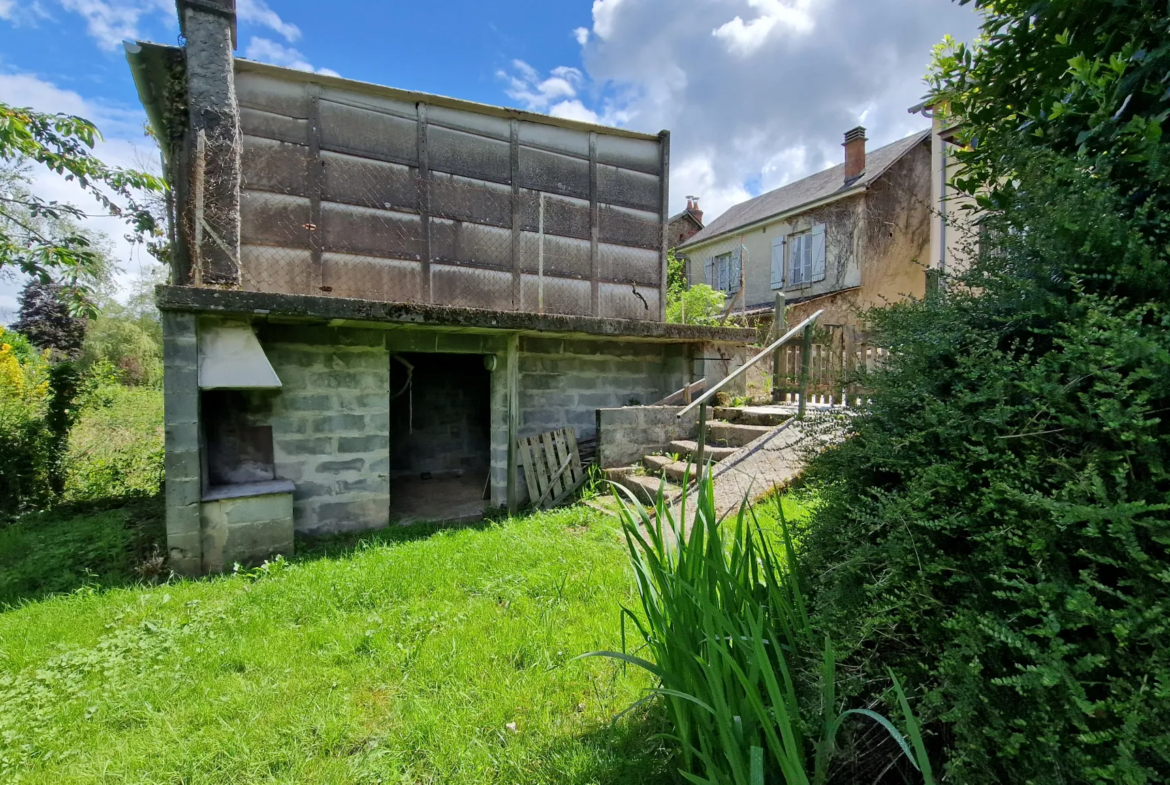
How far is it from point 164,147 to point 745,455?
685cm

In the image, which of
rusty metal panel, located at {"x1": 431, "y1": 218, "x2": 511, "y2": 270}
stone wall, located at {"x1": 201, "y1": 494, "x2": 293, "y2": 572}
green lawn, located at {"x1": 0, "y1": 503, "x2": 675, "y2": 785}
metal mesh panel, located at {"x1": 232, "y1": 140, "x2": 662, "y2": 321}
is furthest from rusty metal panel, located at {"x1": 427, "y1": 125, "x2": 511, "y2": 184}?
green lawn, located at {"x1": 0, "y1": 503, "x2": 675, "y2": 785}

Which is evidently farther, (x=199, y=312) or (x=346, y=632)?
(x=199, y=312)

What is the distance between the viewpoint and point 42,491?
5.95 metres

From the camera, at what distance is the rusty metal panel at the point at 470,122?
616cm

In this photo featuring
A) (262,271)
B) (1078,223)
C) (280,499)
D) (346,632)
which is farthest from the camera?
(262,271)

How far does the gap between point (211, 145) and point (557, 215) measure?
3688 millimetres

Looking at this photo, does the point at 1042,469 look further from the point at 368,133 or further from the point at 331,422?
the point at 368,133

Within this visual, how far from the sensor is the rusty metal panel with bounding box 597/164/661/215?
7.05 metres

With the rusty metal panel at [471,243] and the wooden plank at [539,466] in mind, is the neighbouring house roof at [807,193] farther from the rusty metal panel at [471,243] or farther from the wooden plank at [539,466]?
the wooden plank at [539,466]

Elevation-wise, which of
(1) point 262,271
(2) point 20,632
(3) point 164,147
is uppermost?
(3) point 164,147

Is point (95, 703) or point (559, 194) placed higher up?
point (559, 194)

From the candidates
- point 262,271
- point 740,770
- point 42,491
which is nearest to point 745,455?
point 740,770

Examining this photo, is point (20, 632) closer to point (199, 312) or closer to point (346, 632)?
point (346, 632)

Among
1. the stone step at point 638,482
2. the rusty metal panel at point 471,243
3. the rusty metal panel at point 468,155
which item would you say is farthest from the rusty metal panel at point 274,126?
the stone step at point 638,482
